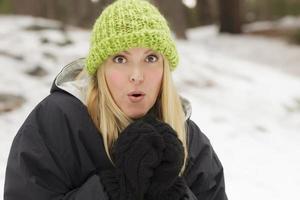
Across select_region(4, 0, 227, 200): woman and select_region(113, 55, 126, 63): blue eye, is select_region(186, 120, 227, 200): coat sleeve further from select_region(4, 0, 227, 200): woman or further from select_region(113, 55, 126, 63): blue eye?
select_region(113, 55, 126, 63): blue eye

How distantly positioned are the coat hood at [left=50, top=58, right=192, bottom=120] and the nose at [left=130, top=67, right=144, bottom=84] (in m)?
0.27

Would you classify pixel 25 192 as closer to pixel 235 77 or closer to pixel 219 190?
pixel 219 190

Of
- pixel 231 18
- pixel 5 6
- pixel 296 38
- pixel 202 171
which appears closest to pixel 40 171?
pixel 202 171

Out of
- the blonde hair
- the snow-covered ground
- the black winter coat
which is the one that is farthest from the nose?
the snow-covered ground

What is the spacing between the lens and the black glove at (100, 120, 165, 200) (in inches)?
82.4

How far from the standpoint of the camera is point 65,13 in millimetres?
14227

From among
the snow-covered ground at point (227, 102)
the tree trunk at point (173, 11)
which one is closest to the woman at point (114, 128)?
the snow-covered ground at point (227, 102)

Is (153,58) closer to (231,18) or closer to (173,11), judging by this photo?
(173,11)

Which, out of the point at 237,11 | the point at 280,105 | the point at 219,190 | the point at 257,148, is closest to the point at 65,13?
the point at 237,11

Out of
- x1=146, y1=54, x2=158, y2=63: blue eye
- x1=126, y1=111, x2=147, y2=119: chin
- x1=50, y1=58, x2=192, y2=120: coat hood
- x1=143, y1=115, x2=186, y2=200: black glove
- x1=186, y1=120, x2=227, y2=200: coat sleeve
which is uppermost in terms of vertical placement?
x1=146, y1=54, x2=158, y2=63: blue eye

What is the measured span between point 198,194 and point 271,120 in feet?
14.4

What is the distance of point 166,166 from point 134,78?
0.37 meters

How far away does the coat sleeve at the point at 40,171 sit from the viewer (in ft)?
7.00

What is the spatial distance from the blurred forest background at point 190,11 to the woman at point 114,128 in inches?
272
